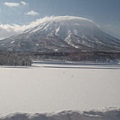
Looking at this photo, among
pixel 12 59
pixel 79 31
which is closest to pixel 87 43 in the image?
pixel 79 31

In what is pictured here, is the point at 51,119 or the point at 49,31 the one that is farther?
the point at 49,31

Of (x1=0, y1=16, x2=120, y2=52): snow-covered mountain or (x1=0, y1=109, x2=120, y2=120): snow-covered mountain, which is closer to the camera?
(x1=0, y1=109, x2=120, y2=120): snow-covered mountain

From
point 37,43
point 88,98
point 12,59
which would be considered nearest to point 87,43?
point 37,43

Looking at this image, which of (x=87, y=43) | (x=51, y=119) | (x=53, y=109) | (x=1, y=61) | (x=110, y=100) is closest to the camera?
(x=51, y=119)

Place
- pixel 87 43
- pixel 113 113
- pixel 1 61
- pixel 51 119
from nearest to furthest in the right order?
pixel 51 119 → pixel 113 113 → pixel 1 61 → pixel 87 43

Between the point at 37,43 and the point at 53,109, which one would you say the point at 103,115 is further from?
the point at 37,43

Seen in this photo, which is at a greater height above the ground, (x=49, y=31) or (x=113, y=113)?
(x=49, y=31)

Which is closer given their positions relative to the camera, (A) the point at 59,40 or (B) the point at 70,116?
(B) the point at 70,116

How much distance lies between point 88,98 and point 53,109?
2.01 m

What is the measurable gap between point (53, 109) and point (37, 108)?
0.39 meters

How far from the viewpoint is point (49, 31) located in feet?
578

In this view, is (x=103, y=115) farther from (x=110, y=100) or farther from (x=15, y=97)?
(x=15, y=97)

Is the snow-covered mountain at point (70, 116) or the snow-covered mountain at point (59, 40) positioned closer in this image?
the snow-covered mountain at point (70, 116)

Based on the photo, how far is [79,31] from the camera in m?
184
